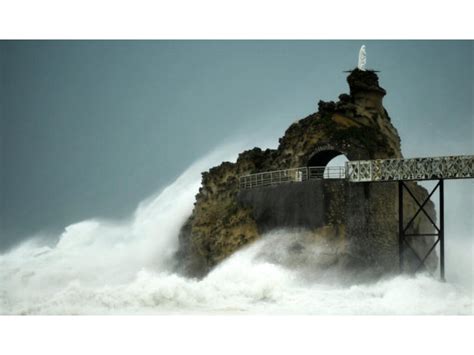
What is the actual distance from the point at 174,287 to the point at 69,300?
4.55m

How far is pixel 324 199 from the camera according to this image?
43594 millimetres

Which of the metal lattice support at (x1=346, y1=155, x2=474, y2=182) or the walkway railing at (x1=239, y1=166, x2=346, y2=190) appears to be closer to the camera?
the metal lattice support at (x1=346, y1=155, x2=474, y2=182)

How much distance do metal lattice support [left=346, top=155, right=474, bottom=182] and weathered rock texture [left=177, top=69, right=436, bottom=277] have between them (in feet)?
2.21

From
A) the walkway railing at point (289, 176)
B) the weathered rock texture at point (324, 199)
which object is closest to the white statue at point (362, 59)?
the weathered rock texture at point (324, 199)

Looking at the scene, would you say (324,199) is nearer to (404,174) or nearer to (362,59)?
(404,174)

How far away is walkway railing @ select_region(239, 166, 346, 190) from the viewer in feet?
146

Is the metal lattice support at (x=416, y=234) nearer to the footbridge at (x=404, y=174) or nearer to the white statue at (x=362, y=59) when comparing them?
the footbridge at (x=404, y=174)

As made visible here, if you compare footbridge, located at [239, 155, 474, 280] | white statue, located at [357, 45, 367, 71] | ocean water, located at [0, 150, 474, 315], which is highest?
white statue, located at [357, 45, 367, 71]

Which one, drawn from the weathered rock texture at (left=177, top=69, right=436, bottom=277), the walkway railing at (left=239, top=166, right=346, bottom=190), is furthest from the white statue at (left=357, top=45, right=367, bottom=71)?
the walkway railing at (left=239, top=166, right=346, bottom=190)

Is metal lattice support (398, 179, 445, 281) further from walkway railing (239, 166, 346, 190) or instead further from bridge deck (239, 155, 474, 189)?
walkway railing (239, 166, 346, 190)

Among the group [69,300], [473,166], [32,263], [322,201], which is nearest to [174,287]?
[69,300]

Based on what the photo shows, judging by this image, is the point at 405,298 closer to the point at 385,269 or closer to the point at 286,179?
the point at 385,269

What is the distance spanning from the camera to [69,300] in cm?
4225

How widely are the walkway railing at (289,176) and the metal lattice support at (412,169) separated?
716 millimetres
